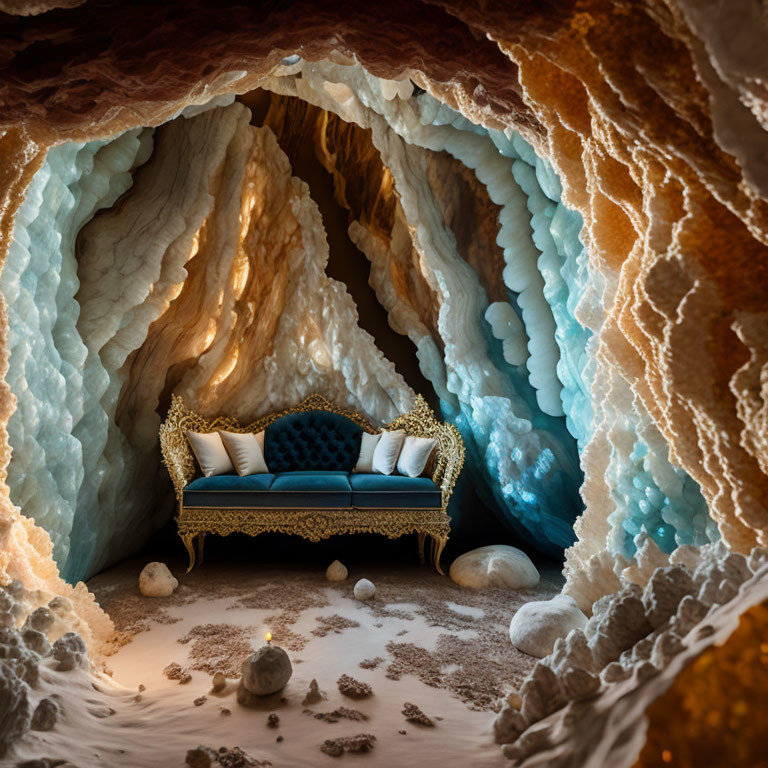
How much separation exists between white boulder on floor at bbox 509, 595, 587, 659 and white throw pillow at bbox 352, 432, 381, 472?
229 cm

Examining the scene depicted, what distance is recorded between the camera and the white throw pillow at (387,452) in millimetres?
4820

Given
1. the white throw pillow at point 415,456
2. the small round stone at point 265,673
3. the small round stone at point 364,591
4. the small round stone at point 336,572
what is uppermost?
the white throw pillow at point 415,456

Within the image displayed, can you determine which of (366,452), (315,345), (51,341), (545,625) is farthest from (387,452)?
(51,341)

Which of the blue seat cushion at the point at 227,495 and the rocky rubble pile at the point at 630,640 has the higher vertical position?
the rocky rubble pile at the point at 630,640

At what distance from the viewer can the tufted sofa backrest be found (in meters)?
5.07

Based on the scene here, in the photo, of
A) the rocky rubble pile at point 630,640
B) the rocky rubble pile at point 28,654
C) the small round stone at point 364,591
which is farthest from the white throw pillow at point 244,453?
the rocky rubble pile at point 630,640

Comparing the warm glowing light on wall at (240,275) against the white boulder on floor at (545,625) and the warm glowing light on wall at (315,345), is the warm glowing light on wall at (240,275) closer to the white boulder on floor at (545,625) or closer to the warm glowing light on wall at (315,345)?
the warm glowing light on wall at (315,345)

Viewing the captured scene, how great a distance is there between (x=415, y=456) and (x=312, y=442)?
1122 millimetres

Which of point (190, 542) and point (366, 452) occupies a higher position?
point (366, 452)

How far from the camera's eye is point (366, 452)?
5.02 metres

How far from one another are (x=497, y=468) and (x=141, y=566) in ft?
10.1

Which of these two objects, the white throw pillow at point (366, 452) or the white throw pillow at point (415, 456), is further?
the white throw pillow at point (366, 452)

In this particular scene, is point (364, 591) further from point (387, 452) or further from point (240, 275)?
point (240, 275)

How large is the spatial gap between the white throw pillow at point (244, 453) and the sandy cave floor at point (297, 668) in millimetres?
836
